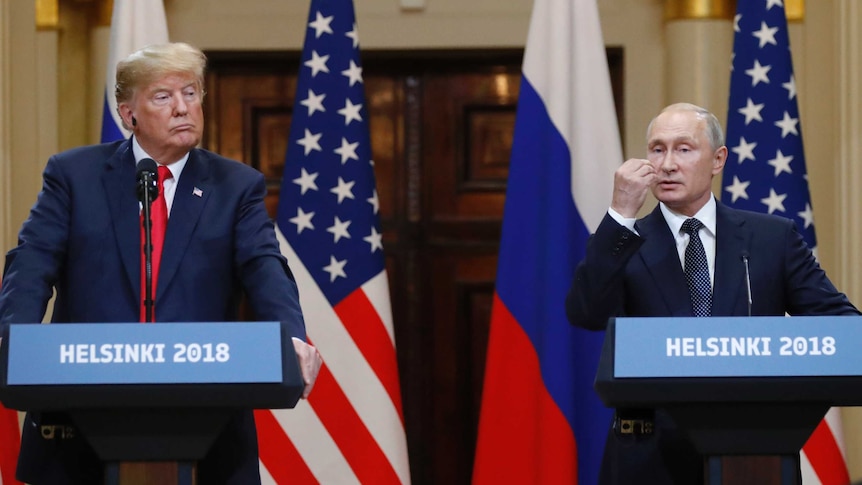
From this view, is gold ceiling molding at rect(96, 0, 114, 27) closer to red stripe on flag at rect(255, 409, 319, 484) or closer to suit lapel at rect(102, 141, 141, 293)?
red stripe on flag at rect(255, 409, 319, 484)

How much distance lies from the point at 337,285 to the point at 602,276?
1.89m

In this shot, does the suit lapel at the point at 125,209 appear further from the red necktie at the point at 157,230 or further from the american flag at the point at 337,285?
the american flag at the point at 337,285

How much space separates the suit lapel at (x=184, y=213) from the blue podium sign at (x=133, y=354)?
46 centimetres

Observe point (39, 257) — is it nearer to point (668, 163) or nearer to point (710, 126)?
point (668, 163)

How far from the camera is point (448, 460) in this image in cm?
571

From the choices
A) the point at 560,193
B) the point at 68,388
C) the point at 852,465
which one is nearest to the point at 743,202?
the point at 560,193

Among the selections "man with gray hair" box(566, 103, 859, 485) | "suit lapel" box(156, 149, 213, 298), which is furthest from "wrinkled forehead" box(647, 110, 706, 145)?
"suit lapel" box(156, 149, 213, 298)

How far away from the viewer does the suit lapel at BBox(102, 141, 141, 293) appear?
2828mm

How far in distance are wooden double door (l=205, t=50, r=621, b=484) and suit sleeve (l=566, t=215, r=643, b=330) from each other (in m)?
2.52

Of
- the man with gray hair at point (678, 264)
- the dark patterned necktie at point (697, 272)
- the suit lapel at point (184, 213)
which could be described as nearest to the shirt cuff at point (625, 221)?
the man with gray hair at point (678, 264)

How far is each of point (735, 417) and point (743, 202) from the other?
7.53 ft

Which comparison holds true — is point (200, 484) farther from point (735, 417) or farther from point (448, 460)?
point (448, 460)

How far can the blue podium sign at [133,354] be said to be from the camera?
2344 mm

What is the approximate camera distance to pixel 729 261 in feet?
10.4
